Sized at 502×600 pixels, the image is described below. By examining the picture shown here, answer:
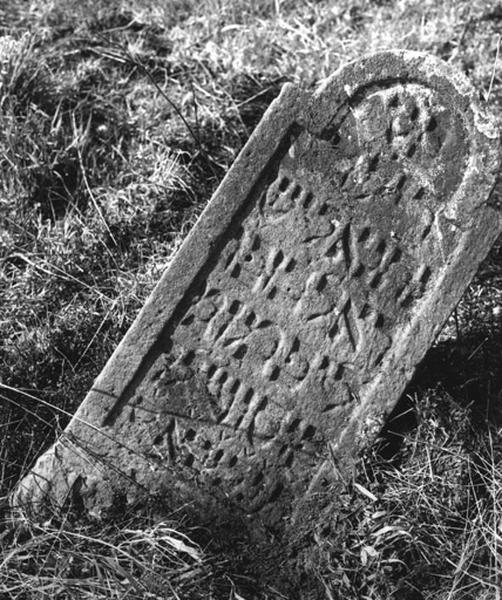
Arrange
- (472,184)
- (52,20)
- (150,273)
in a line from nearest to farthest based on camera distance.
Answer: (472,184), (150,273), (52,20)

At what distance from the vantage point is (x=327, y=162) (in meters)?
2.72

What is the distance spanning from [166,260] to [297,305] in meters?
0.90

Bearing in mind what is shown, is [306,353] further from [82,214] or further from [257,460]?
[82,214]

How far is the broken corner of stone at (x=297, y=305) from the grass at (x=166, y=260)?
0.15 metres

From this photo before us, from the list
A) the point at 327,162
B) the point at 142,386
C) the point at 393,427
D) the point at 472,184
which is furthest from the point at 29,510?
the point at 472,184

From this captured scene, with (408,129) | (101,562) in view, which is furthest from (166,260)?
(101,562)

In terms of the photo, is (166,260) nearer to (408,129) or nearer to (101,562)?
(408,129)

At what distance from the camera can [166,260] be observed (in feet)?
11.6

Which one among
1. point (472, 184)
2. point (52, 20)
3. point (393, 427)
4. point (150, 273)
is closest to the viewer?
point (472, 184)

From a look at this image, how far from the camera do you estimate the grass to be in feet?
8.82

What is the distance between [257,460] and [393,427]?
0.49 meters

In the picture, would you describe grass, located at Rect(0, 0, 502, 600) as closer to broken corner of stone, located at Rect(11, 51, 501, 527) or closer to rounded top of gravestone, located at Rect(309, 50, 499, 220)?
broken corner of stone, located at Rect(11, 51, 501, 527)

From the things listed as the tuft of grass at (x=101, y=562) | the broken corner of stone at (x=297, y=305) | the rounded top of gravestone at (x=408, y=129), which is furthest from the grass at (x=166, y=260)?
the rounded top of gravestone at (x=408, y=129)

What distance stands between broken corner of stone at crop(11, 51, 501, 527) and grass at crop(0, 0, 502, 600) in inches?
5.8
